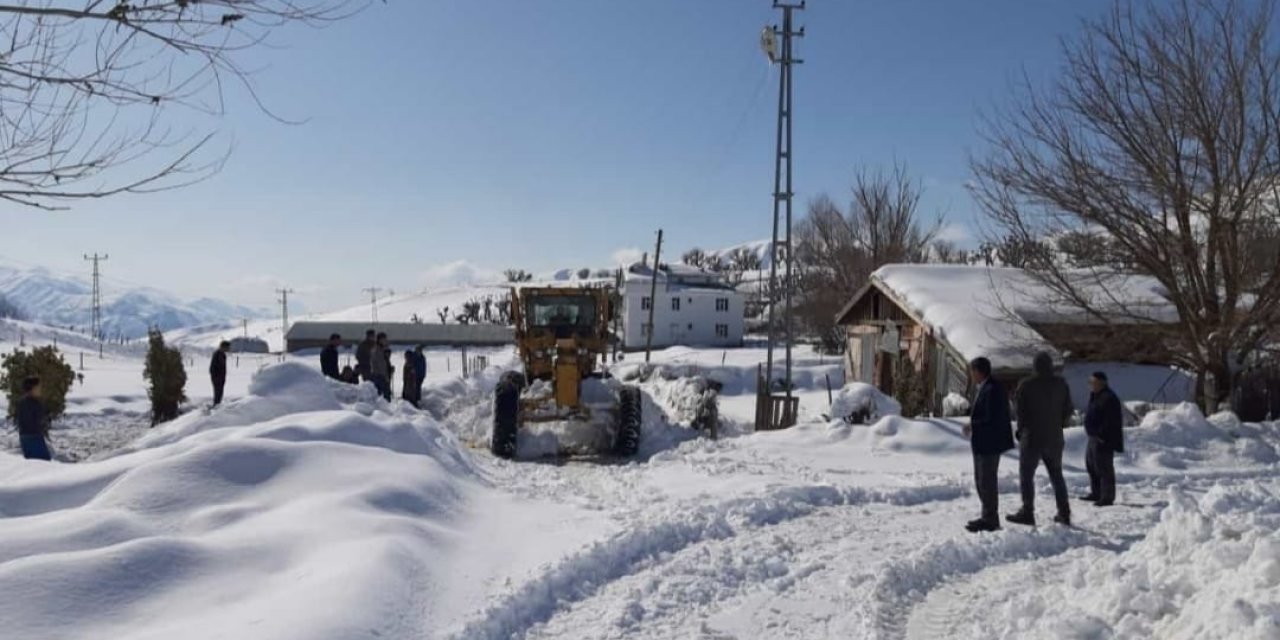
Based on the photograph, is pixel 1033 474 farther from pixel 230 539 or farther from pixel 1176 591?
pixel 230 539

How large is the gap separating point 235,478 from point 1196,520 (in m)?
6.98

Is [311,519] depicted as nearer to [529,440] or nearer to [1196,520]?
[1196,520]

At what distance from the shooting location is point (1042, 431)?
848 cm

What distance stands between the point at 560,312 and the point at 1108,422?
991cm

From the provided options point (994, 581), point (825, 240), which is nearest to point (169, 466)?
point (994, 581)

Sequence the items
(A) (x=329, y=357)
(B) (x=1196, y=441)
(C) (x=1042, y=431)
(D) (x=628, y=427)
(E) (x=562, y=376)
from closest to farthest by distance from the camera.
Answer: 1. (C) (x=1042, y=431)
2. (B) (x=1196, y=441)
3. (D) (x=628, y=427)
4. (E) (x=562, y=376)
5. (A) (x=329, y=357)

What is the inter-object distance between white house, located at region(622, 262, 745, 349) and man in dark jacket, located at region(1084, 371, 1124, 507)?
56473 mm

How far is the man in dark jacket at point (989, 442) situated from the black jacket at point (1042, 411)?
0.37 meters

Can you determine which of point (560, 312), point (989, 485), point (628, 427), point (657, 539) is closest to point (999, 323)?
point (628, 427)

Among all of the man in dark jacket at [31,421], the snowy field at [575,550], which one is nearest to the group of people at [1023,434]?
the snowy field at [575,550]

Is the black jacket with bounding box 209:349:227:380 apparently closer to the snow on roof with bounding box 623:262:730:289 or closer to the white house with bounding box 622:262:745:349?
the white house with bounding box 622:262:745:349

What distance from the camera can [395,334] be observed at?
78.8 meters

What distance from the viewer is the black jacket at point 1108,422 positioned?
9.58m

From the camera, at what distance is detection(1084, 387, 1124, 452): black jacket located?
9.58 meters
